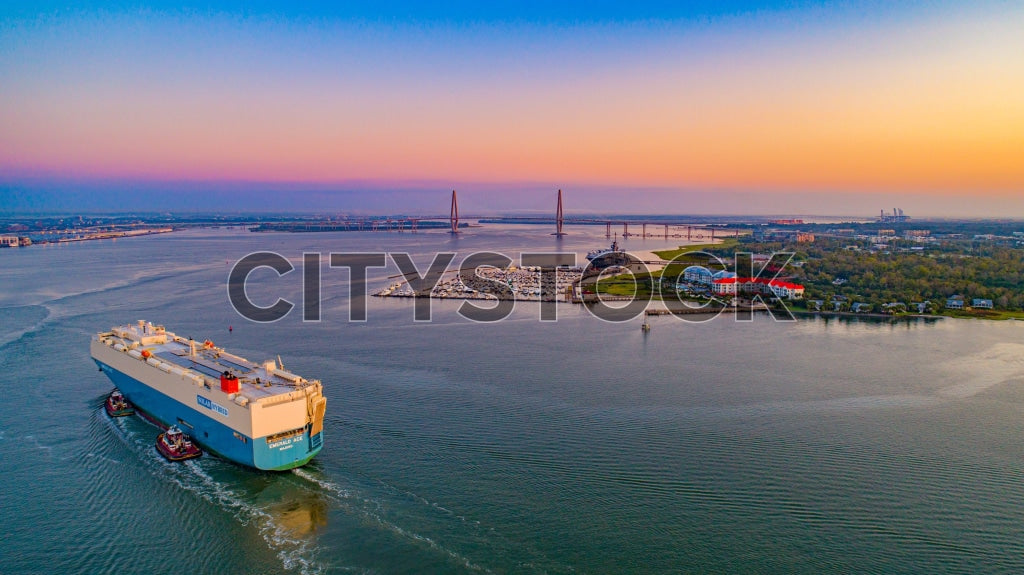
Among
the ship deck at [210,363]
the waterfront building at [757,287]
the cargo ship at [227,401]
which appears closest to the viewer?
the cargo ship at [227,401]

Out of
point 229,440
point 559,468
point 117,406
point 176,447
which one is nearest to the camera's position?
point 559,468

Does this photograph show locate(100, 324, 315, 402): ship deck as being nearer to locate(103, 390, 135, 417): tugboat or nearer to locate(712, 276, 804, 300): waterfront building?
locate(103, 390, 135, 417): tugboat

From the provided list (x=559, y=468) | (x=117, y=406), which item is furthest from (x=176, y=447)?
(x=559, y=468)

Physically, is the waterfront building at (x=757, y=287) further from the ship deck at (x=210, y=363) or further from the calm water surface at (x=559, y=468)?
the ship deck at (x=210, y=363)

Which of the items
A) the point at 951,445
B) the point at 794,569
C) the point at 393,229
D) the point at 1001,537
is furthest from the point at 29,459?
the point at 393,229

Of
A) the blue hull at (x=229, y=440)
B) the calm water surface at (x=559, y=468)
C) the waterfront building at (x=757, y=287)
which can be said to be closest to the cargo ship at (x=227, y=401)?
the blue hull at (x=229, y=440)

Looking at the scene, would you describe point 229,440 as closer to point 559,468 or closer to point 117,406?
point 117,406

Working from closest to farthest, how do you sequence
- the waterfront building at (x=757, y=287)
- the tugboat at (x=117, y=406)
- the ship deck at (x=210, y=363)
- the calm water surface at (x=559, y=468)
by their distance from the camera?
the calm water surface at (x=559, y=468), the ship deck at (x=210, y=363), the tugboat at (x=117, y=406), the waterfront building at (x=757, y=287)
